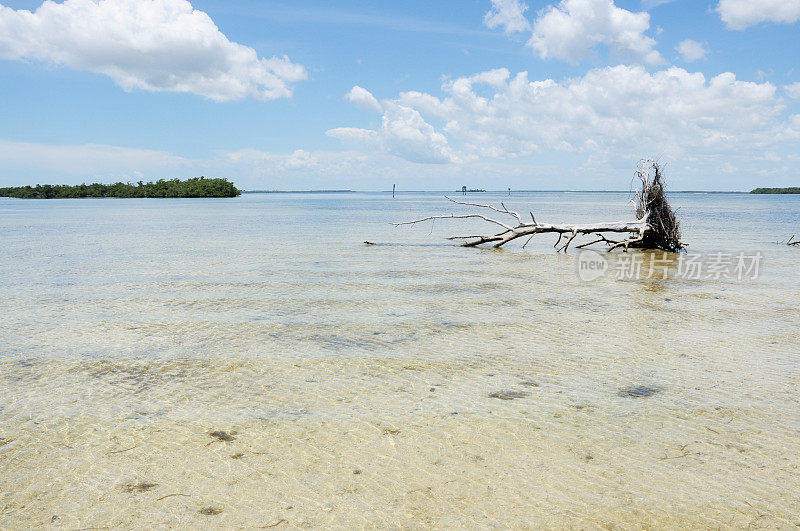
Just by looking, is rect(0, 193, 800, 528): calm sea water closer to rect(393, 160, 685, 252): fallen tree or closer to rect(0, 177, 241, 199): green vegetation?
rect(393, 160, 685, 252): fallen tree

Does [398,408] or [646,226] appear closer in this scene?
[398,408]

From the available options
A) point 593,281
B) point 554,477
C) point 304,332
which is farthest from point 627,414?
point 593,281

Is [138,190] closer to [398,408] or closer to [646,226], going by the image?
[646,226]

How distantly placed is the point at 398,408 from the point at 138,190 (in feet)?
423

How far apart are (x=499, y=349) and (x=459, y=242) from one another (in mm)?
15437

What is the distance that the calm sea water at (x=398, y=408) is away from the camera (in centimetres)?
315

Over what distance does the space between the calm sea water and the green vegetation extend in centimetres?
11985

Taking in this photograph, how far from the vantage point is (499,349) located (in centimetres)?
632

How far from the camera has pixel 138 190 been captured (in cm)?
11744

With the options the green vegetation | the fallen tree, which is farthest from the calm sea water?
the green vegetation

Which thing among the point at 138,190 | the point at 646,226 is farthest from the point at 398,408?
the point at 138,190

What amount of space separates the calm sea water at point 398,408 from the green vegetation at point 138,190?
120 metres

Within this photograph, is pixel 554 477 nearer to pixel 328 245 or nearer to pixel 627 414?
pixel 627 414

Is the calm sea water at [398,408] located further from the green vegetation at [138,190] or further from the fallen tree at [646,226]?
the green vegetation at [138,190]
